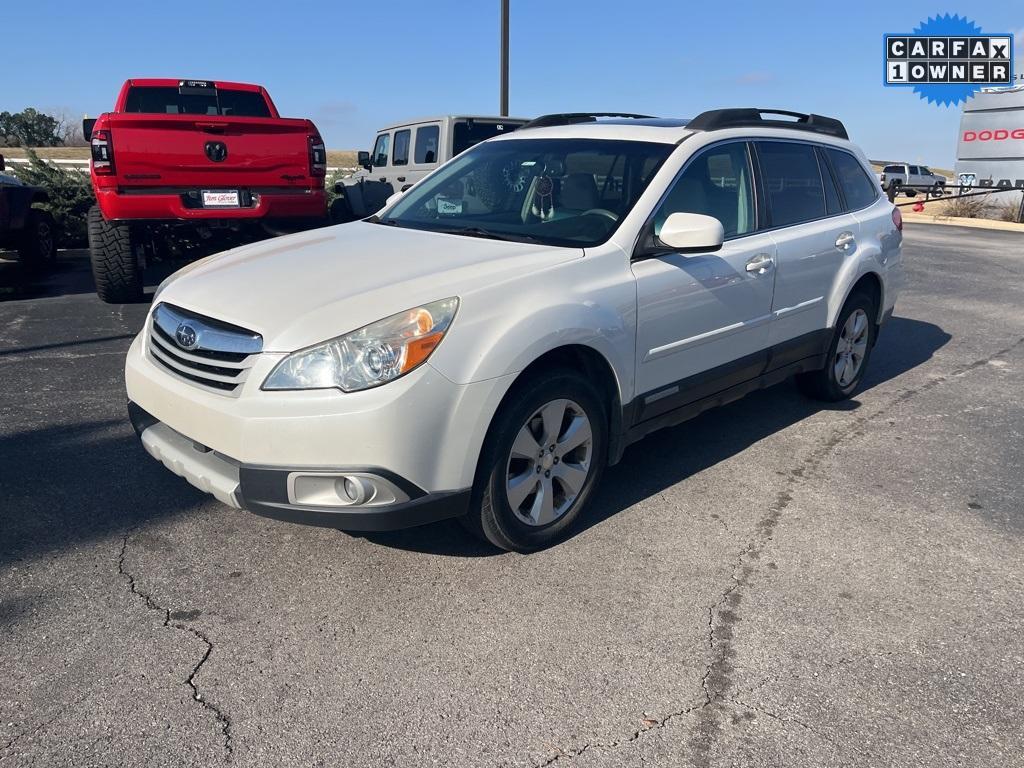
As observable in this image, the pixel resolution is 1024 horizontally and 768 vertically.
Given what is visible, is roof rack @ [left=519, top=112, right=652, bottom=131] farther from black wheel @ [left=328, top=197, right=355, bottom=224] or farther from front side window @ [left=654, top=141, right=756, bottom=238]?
black wheel @ [left=328, top=197, right=355, bottom=224]

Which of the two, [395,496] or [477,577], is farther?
[477,577]

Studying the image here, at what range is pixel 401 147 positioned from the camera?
12719 mm

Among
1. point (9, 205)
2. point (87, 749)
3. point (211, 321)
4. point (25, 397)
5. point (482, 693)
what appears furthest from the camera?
point (9, 205)

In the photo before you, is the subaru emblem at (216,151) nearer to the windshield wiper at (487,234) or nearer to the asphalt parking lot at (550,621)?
the asphalt parking lot at (550,621)

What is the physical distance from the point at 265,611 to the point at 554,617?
105 cm

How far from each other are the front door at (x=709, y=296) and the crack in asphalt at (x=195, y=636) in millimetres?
2079

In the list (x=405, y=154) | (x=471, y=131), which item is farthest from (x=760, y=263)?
(x=405, y=154)

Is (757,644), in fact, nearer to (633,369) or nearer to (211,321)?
(633,369)

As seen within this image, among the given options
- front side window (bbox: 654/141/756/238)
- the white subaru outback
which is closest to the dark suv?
the white subaru outback

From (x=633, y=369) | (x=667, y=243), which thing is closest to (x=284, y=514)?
(x=633, y=369)

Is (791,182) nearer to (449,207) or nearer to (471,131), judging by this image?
(449,207)

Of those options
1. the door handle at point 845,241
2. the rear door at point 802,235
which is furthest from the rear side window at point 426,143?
the door handle at point 845,241

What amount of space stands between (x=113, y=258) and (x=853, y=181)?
6730 millimetres

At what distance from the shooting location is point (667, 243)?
143 inches
